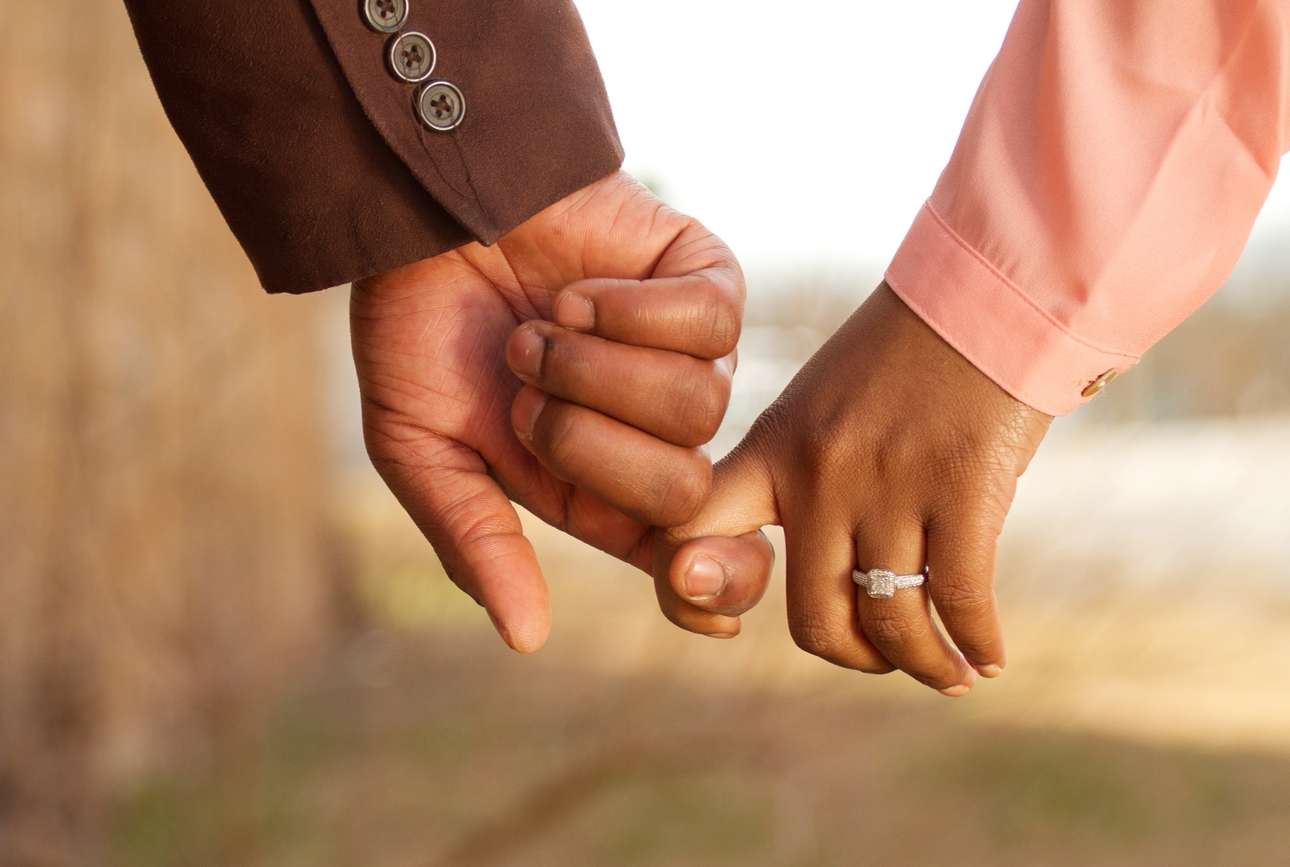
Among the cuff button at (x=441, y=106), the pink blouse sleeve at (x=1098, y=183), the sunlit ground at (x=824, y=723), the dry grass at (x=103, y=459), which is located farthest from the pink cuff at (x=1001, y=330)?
the dry grass at (x=103, y=459)

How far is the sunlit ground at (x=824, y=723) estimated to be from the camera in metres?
3.16

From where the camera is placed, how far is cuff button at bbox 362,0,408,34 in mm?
1115

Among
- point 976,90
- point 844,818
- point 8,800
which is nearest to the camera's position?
point 976,90

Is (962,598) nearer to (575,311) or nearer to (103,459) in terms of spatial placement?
(575,311)

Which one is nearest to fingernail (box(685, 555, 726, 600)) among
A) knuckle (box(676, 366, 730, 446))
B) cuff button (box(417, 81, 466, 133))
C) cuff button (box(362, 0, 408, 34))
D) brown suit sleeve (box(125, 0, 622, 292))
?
knuckle (box(676, 366, 730, 446))

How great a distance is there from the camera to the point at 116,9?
3238mm

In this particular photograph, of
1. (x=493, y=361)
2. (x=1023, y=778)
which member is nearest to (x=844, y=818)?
(x=1023, y=778)

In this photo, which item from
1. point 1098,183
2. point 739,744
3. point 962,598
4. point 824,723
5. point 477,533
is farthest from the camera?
point 824,723

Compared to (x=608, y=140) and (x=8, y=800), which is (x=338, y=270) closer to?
(x=608, y=140)

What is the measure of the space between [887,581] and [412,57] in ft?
2.47

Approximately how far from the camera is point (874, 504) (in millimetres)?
1132

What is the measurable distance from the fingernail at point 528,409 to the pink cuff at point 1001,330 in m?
0.40

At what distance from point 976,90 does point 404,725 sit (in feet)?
9.95

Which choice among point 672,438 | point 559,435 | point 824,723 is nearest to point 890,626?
point 672,438
